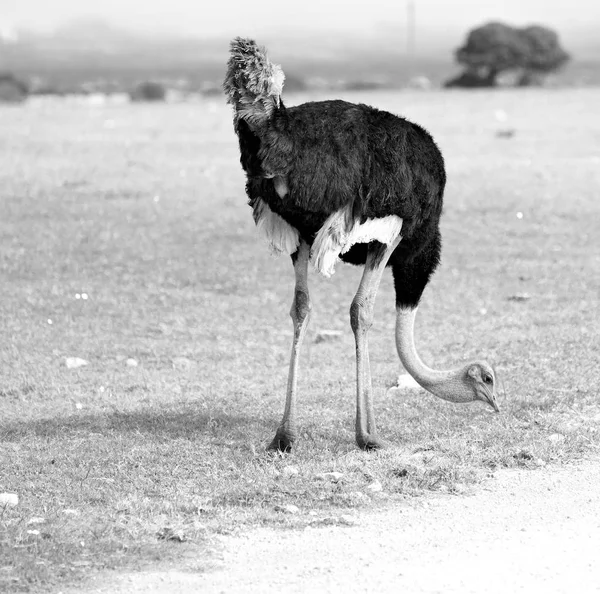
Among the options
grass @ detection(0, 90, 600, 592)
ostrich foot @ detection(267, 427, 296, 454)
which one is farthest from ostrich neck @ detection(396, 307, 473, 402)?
ostrich foot @ detection(267, 427, 296, 454)

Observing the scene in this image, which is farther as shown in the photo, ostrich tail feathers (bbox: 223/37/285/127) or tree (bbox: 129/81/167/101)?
tree (bbox: 129/81/167/101)

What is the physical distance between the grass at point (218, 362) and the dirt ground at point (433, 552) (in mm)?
164

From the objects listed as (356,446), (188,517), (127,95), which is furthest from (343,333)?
(127,95)

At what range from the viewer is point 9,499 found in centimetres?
532

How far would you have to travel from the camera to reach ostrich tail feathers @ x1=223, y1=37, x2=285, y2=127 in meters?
5.44

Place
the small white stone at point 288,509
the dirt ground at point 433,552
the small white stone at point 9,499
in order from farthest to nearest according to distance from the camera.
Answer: the small white stone at point 9,499 < the small white stone at point 288,509 < the dirt ground at point 433,552

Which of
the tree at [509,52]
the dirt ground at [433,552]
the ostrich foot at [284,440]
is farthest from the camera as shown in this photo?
the tree at [509,52]

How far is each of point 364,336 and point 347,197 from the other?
0.83 meters

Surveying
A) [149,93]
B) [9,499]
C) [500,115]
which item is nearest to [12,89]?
[149,93]

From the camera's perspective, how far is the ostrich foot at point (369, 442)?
6111 millimetres

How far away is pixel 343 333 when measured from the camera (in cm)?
926

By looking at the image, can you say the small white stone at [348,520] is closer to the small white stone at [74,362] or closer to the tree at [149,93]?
the small white stone at [74,362]

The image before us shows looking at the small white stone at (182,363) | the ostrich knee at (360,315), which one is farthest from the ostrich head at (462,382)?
the small white stone at (182,363)

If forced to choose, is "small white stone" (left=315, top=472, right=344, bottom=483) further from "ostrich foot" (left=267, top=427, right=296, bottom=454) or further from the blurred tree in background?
the blurred tree in background
